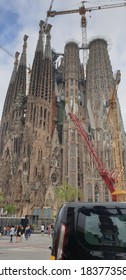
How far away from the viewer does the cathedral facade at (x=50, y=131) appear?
55906 mm

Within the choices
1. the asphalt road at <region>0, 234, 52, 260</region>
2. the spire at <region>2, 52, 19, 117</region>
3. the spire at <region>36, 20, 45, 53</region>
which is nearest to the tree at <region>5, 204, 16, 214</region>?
the spire at <region>2, 52, 19, 117</region>

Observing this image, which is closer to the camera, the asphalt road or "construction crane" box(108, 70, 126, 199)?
the asphalt road

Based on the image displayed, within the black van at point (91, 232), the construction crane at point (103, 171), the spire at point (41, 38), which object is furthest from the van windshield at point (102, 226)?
the spire at point (41, 38)

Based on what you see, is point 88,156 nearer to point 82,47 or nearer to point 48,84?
point 48,84

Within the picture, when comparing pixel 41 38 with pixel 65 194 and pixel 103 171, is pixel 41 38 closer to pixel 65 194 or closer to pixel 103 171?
pixel 103 171

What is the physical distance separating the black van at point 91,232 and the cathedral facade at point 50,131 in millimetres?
50626

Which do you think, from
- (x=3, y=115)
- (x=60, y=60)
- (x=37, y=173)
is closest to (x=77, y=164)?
(x=37, y=173)

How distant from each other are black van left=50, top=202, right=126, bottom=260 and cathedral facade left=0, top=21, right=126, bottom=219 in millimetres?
50626

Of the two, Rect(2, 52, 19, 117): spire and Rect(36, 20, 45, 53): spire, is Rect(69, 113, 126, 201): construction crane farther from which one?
Rect(36, 20, 45, 53): spire

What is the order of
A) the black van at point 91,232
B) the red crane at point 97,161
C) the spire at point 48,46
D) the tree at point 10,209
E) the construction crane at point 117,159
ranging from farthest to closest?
the spire at point 48,46, the red crane at point 97,161, the construction crane at point 117,159, the tree at point 10,209, the black van at point 91,232

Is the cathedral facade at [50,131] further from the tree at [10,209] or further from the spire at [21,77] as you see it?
the tree at [10,209]

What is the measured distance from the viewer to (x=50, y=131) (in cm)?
6494

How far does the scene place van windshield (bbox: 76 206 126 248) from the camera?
3.39 meters
